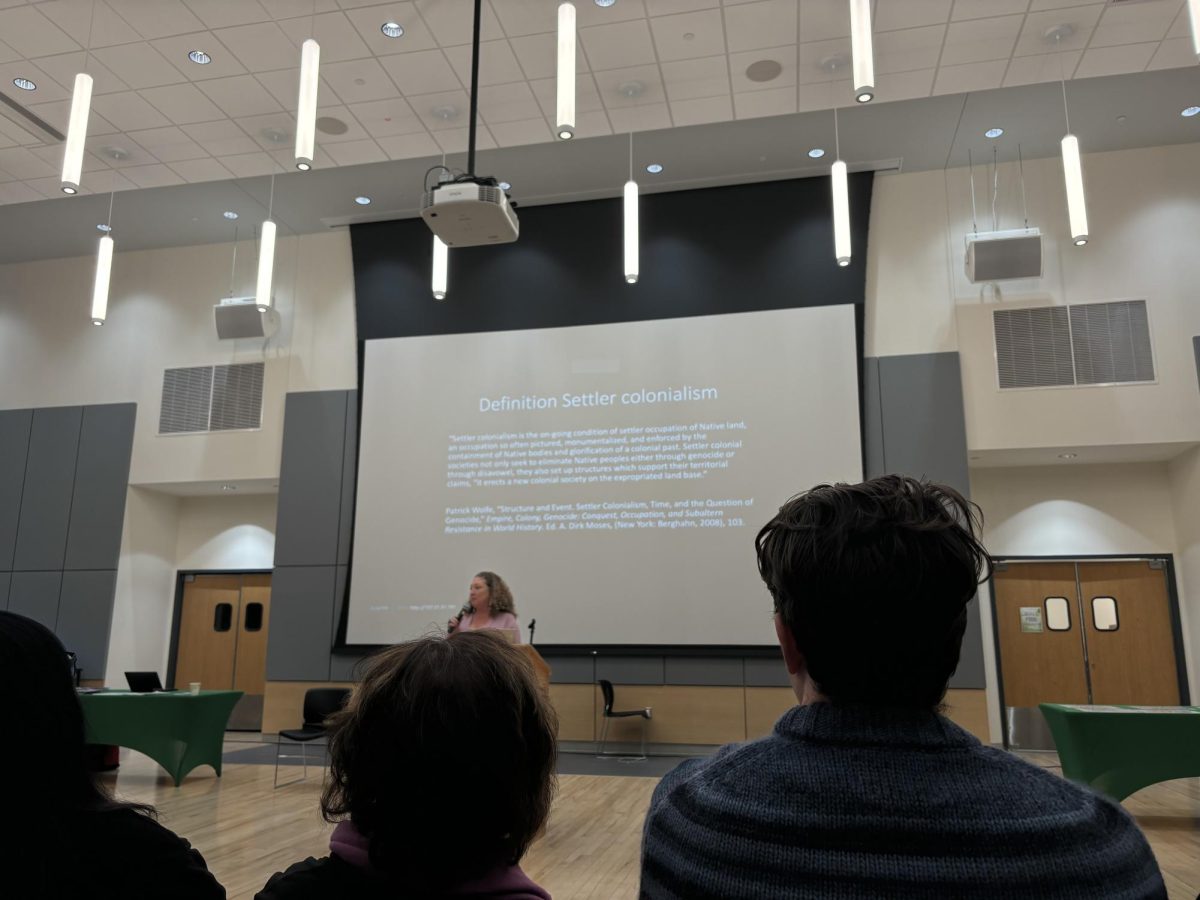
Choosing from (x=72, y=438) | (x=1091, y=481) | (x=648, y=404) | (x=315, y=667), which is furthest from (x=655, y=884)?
(x=72, y=438)

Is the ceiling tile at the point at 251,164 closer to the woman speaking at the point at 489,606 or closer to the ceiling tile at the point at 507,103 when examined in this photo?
the ceiling tile at the point at 507,103

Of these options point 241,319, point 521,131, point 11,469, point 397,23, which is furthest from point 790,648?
point 11,469

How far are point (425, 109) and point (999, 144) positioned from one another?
5343 mm

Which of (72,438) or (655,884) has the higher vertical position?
(72,438)

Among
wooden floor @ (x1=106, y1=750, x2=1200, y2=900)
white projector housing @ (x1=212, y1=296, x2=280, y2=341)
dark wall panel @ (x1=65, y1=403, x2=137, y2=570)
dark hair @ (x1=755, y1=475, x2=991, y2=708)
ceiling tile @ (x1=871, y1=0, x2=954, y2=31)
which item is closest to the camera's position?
dark hair @ (x1=755, y1=475, x2=991, y2=708)

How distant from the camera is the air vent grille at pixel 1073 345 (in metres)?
7.67

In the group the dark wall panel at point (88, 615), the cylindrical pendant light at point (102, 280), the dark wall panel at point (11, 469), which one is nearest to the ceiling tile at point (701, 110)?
the cylindrical pendant light at point (102, 280)

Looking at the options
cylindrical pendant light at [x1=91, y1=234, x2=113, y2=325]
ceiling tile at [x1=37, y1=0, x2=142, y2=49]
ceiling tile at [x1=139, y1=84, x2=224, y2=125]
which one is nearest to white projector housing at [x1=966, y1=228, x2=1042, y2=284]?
ceiling tile at [x1=139, y1=84, x2=224, y2=125]

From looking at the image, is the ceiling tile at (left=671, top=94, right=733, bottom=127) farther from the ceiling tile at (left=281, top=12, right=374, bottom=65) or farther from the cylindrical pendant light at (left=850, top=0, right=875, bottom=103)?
the ceiling tile at (left=281, top=12, right=374, bottom=65)

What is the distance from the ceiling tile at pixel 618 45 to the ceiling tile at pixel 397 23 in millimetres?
1017

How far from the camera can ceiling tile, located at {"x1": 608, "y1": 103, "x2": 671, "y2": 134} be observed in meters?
6.10

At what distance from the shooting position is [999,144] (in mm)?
7918

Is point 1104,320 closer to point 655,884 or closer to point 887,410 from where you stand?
point 887,410

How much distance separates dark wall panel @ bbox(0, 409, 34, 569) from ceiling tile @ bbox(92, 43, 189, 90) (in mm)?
6015
